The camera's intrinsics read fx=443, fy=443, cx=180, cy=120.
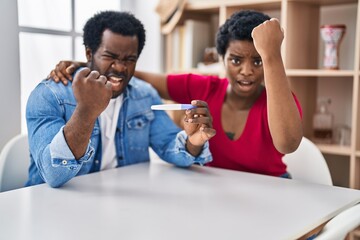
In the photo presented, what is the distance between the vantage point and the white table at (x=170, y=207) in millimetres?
910

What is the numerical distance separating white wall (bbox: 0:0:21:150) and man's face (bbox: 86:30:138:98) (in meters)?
0.54

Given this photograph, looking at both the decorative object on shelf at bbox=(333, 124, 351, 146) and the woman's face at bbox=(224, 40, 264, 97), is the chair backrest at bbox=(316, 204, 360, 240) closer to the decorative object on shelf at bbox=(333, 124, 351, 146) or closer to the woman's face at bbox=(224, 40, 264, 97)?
the woman's face at bbox=(224, 40, 264, 97)

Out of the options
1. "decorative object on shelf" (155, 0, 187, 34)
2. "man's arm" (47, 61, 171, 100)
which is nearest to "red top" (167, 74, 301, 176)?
"man's arm" (47, 61, 171, 100)

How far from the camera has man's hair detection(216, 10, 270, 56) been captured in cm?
148

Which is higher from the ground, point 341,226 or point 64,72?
point 64,72

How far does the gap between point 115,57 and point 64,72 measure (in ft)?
0.62

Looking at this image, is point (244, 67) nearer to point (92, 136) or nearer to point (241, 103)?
point (241, 103)

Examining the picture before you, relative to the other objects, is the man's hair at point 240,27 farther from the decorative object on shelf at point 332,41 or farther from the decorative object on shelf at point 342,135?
the decorative object on shelf at point 342,135

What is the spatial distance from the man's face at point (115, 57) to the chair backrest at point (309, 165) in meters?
0.70

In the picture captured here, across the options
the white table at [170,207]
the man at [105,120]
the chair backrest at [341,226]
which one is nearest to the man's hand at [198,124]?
the man at [105,120]

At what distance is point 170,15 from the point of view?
2504mm

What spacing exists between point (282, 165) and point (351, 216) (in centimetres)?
68

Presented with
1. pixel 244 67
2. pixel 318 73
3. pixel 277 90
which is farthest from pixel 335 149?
pixel 277 90

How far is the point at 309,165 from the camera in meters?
1.61
